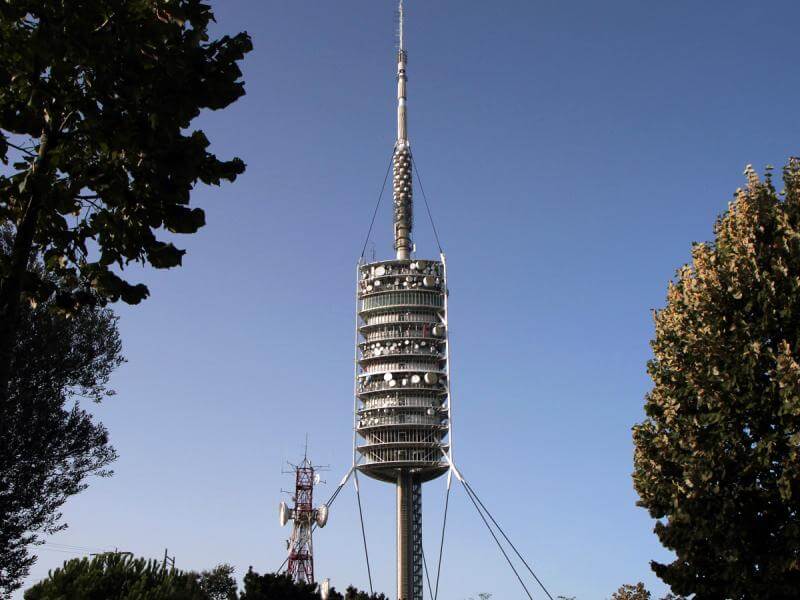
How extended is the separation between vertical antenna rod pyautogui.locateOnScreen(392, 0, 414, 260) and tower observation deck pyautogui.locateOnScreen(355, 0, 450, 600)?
16.4ft

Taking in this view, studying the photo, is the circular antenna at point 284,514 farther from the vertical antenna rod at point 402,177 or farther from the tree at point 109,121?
the tree at point 109,121

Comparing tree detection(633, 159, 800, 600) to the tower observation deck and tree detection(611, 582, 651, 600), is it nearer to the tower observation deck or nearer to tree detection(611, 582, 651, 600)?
tree detection(611, 582, 651, 600)

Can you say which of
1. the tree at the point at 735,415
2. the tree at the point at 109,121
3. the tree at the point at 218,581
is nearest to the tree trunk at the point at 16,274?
the tree at the point at 109,121

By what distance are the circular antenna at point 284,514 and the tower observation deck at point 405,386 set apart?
11.6 meters

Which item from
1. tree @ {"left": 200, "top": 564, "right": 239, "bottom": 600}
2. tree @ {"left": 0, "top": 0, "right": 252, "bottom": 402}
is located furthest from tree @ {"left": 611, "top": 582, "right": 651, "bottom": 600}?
tree @ {"left": 200, "top": 564, "right": 239, "bottom": 600}

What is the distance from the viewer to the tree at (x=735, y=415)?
2341 centimetres

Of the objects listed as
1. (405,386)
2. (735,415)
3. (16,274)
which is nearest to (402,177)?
(405,386)

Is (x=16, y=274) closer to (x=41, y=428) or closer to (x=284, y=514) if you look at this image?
(x=41, y=428)

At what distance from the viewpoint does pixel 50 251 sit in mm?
13297

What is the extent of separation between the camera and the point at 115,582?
19297 mm

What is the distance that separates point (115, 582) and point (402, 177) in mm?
100233

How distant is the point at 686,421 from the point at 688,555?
4061 mm

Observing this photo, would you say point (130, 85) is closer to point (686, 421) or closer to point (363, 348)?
point (686, 421)

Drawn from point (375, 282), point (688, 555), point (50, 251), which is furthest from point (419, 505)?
point (50, 251)
